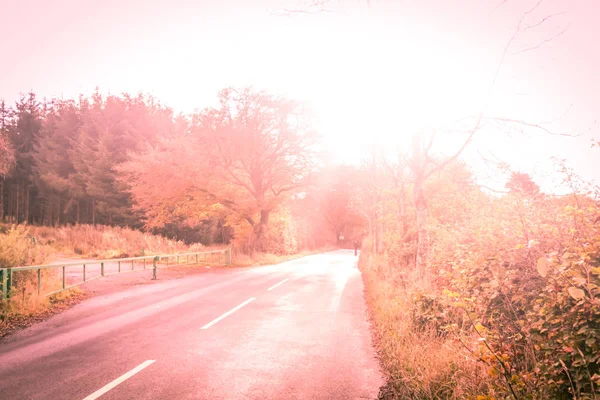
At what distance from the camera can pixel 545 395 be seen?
284cm

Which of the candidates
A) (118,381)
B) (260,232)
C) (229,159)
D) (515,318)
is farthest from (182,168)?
(515,318)

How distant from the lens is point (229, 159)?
25.0 meters

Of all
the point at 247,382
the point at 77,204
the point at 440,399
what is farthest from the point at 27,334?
the point at 77,204

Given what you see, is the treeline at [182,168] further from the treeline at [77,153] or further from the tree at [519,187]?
the tree at [519,187]

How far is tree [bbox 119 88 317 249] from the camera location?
78.0 ft

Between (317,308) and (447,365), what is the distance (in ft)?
18.6

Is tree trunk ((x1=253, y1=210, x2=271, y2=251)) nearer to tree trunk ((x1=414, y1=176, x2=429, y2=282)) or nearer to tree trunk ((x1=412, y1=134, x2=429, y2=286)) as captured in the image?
tree trunk ((x1=412, y1=134, x2=429, y2=286))

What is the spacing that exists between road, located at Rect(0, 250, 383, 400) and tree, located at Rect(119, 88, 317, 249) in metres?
14.3

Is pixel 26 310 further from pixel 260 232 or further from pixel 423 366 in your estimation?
pixel 260 232

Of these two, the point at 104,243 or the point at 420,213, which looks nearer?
the point at 420,213

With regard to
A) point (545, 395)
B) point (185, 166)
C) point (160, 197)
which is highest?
point (185, 166)

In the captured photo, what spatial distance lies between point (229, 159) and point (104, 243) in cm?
1091

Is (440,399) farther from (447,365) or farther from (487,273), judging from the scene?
(487,273)

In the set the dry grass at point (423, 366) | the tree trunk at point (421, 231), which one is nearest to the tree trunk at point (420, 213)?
the tree trunk at point (421, 231)
